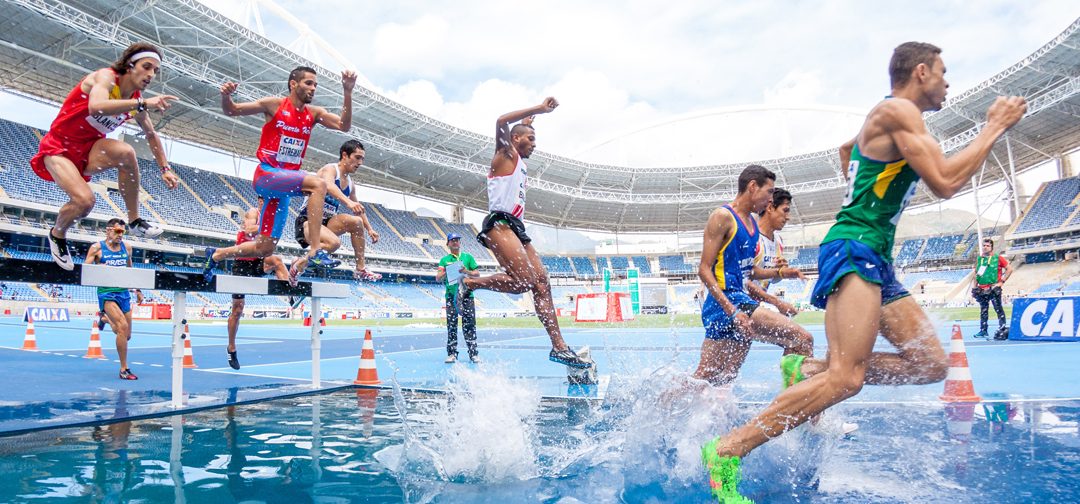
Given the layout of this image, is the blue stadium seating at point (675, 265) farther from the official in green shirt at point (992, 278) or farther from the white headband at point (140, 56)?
the white headband at point (140, 56)

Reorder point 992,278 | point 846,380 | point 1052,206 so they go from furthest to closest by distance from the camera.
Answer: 1. point 1052,206
2. point 992,278
3. point 846,380

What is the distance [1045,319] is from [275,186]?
540 inches

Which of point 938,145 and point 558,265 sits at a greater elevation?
point 558,265

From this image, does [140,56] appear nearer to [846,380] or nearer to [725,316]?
[725,316]

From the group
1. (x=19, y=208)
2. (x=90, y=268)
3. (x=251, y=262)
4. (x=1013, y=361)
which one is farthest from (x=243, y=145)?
(x=1013, y=361)

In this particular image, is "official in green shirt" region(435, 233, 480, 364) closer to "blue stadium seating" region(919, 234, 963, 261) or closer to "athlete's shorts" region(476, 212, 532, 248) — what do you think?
"athlete's shorts" region(476, 212, 532, 248)

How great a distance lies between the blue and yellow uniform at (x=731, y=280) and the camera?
3.92m

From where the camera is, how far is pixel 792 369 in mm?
3422

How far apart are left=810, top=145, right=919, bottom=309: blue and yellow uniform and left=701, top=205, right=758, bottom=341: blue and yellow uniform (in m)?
1.02

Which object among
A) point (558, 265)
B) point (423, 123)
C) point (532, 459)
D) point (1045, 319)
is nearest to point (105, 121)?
point (532, 459)

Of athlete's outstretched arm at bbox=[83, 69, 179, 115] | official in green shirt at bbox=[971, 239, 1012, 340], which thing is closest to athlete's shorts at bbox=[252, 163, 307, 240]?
athlete's outstretched arm at bbox=[83, 69, 179, 115]

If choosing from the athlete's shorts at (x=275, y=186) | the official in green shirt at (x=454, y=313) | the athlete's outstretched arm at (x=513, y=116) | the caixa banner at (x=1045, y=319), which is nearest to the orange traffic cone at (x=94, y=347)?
the official in green shirt at (x=454, y=313)

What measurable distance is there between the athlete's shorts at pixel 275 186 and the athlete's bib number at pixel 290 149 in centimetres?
10

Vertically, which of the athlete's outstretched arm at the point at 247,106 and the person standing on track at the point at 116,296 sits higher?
the athlete's outstretched arm at the point at 247,106
